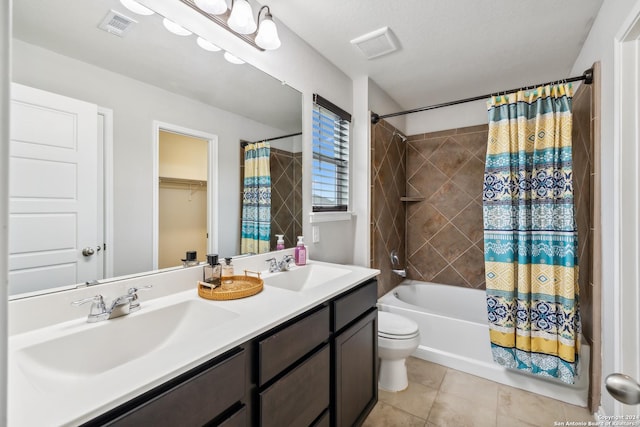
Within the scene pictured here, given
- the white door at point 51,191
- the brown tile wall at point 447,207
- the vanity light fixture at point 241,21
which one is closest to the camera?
the white door at point 51,191

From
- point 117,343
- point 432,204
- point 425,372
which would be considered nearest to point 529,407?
point 425,372

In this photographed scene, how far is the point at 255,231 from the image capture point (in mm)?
1624

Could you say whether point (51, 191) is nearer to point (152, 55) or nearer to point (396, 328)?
point (152, 55)

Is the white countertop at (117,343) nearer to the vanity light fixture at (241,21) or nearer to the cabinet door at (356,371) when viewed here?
the cabinet door at (356,371)

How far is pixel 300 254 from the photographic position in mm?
1782

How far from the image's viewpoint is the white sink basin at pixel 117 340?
2.49 feet

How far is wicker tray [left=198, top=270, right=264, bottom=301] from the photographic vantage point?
3.69ft

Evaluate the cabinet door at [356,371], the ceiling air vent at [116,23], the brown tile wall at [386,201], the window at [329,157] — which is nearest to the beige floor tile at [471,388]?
the cabinet door at [356,371]

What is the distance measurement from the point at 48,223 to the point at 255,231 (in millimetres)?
882

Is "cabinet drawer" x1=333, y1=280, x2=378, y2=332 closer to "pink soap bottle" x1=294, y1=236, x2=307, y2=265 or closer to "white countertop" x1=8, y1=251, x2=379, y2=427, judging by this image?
"white countertop" x1=8, y1=251, x2=379, y2=427

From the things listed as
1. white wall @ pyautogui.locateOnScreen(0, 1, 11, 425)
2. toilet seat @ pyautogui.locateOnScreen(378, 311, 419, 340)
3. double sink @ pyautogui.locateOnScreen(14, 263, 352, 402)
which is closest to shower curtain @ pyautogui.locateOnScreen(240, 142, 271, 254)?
double sink @ pyautogui.locateOnScreen(14, 263, 352, 402)

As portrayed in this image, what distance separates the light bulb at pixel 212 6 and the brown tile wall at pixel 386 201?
1.50 m

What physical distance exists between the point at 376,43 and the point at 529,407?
2558mm

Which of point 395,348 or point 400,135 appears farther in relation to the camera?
point 400,135
